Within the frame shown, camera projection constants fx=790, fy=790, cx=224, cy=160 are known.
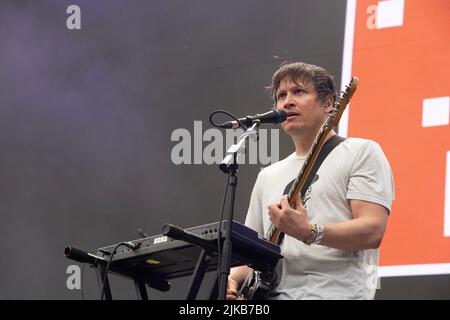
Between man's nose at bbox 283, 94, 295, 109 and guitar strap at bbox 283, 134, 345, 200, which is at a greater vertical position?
man's nose at bbox 283, 94, 295, 109

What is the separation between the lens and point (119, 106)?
467 cm

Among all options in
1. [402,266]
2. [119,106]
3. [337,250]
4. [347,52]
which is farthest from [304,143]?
[119,106]

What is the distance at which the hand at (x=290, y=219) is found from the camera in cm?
253

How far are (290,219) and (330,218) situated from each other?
28 centimetres

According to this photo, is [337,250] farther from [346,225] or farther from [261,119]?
[261,119]

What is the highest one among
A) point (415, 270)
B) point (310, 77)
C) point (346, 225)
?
point (310, 77)

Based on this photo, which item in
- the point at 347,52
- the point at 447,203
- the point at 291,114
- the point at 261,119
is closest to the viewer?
the point at 261,119

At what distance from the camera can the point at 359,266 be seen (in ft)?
8.93

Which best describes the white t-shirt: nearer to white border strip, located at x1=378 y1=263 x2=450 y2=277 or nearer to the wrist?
the wrist

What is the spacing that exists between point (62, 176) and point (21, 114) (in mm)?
514

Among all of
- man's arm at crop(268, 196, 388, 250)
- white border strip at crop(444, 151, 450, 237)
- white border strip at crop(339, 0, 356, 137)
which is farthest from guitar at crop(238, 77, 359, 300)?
white border strip at crop(339, 0, 356, 137)

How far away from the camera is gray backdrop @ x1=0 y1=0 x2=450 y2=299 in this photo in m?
4.30
